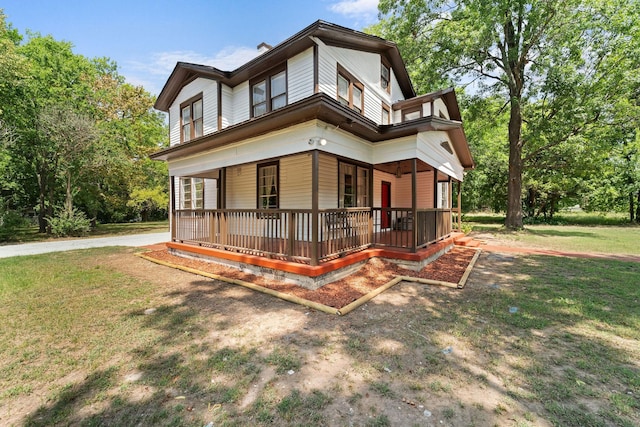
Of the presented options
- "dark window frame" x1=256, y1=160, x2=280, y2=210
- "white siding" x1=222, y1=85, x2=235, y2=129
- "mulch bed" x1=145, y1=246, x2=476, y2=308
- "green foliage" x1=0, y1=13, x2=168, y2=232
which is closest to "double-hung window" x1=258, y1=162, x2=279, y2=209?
"dark window frame" x1=256, y1=160, x2=280, y2=210

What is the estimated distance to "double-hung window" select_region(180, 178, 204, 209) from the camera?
39.0 feet

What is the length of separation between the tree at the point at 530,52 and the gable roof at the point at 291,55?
5.13 m

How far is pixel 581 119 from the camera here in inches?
580

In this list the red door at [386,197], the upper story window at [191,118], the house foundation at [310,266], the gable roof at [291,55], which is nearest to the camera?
the house foundation at [310,266]

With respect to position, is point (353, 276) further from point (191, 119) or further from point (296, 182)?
point (191, 119)

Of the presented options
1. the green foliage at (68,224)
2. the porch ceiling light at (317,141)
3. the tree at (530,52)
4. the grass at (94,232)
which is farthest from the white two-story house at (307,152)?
the grass at (94,232)

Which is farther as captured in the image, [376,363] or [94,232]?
[94,232]

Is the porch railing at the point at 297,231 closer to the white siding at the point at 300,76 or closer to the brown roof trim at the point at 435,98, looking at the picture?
the white siding at the point at 300,76

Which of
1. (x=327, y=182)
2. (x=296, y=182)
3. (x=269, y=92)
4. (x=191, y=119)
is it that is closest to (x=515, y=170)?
(x=327, y=182)

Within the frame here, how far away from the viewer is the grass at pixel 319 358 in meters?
2.37

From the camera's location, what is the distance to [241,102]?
9906 mm

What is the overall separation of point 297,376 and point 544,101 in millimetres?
21131

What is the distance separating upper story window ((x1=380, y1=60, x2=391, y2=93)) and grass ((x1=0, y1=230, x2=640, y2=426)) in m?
8.73

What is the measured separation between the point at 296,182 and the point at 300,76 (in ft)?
10.7
